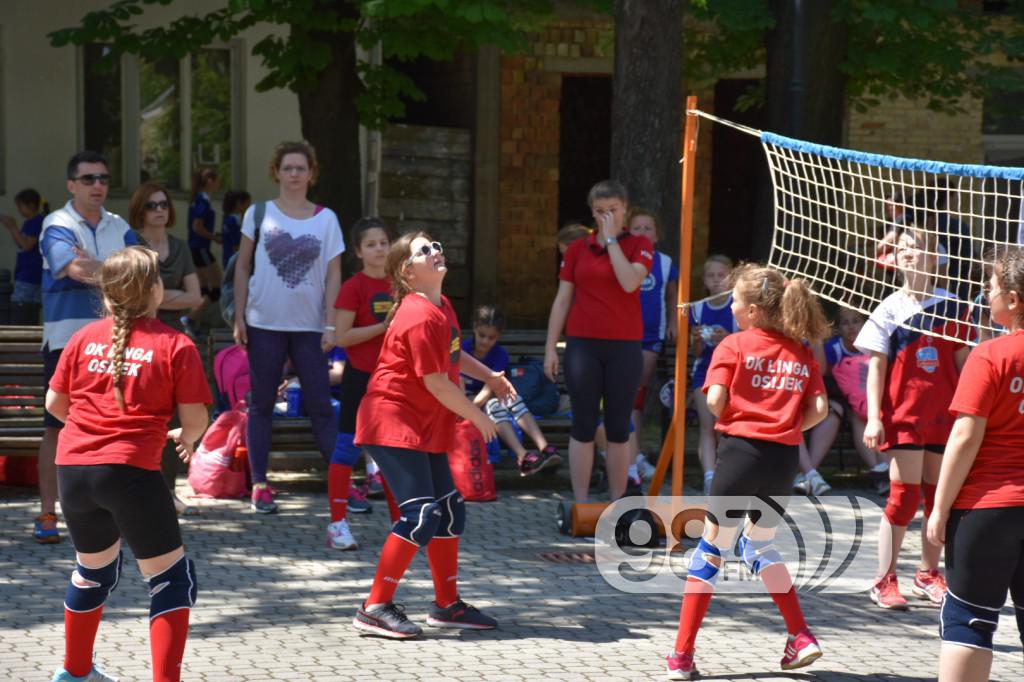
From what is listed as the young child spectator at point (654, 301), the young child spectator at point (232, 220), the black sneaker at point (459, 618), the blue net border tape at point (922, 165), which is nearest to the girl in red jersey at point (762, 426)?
the blue net border tape at point (922, 165)

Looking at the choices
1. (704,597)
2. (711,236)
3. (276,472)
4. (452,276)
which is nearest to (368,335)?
(276,472)

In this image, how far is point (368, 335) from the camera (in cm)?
804

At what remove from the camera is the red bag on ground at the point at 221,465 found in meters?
9.16

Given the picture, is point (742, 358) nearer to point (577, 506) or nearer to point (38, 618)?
point (577, 506)

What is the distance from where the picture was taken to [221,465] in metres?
9.17

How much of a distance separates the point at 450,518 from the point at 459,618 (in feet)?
1.56

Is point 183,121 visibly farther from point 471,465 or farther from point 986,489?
point 986,489

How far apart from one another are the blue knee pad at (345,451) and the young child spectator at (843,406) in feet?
10.9

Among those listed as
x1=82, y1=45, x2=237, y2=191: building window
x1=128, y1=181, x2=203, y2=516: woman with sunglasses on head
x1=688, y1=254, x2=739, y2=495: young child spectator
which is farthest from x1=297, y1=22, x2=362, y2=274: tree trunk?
x1=82, y1=45, x2=237, y2=191: building window

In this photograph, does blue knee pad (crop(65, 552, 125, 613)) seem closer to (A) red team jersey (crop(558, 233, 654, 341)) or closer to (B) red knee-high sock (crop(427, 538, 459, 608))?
(B) red knee-high sock (crop(427, 538, 459, 608))

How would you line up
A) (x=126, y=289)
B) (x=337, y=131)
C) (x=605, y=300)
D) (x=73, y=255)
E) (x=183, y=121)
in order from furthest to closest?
1. (x=183, y=121)
2. (x=337, y=131)
3. (x=605, y=300)
4. (x=73, y=255)
5. (x=126, y=289)

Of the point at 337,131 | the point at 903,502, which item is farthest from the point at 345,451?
the point at 337,131

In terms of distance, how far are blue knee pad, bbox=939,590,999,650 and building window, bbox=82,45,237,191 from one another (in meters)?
14.2

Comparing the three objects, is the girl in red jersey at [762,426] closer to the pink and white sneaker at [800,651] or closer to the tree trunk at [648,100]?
the pink and white sneaker at [800,651]
